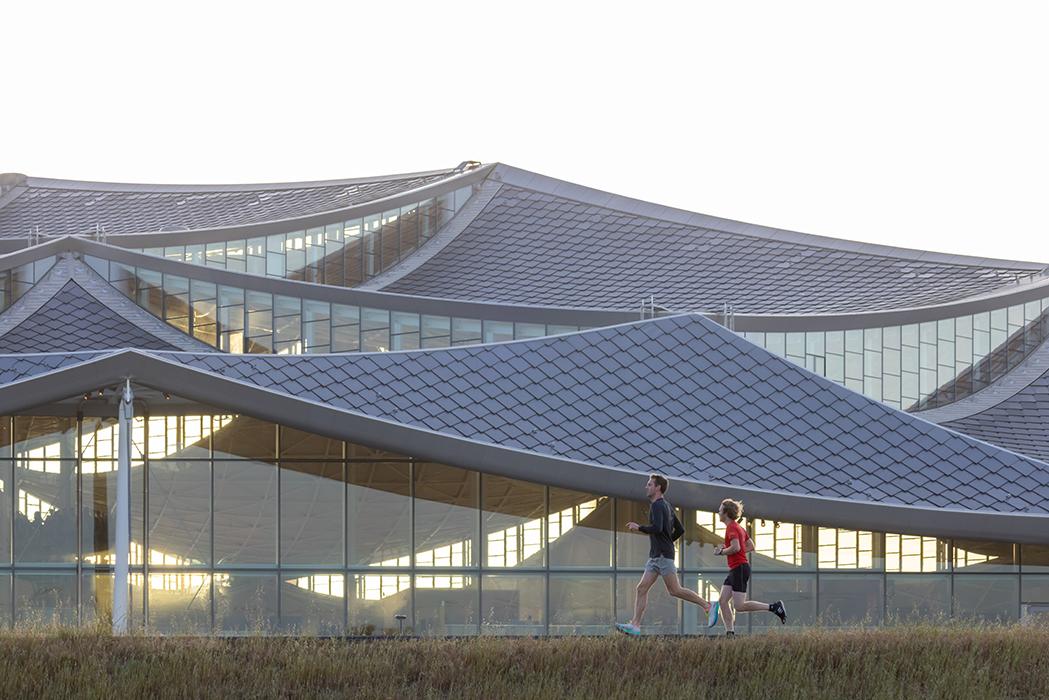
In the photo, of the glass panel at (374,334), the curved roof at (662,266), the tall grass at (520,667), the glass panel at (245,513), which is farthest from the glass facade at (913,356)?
the tall grass at (520,667)

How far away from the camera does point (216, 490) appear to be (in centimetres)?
2572

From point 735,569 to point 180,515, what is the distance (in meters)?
11.5

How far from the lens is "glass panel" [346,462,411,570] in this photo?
2561cm

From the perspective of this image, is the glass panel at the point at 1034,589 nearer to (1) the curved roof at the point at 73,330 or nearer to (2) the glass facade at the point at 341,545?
(2) the glass facade at the point at 341,545

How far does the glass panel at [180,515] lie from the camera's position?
25.6 metres

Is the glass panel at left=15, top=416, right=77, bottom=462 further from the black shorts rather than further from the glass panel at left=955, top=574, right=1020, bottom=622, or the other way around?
the glass panel at left=955, top=574, right=1020, bottom=622

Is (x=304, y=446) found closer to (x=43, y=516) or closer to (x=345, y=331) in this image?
(x=43, y=516)

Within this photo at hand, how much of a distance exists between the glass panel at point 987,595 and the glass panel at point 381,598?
28.8 feet

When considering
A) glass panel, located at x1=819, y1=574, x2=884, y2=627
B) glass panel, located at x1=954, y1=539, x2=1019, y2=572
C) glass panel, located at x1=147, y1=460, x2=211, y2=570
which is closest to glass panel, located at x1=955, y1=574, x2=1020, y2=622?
glass panel, located at x1=954, y1=539, x2=1019, y2=572

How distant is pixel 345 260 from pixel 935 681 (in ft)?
105

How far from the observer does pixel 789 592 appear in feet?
84.5

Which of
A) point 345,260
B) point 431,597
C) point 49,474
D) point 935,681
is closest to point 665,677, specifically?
point 935,681

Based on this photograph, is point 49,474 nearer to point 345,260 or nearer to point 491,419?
point 491,419

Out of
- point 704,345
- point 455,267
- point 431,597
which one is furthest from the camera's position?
point 455,267
